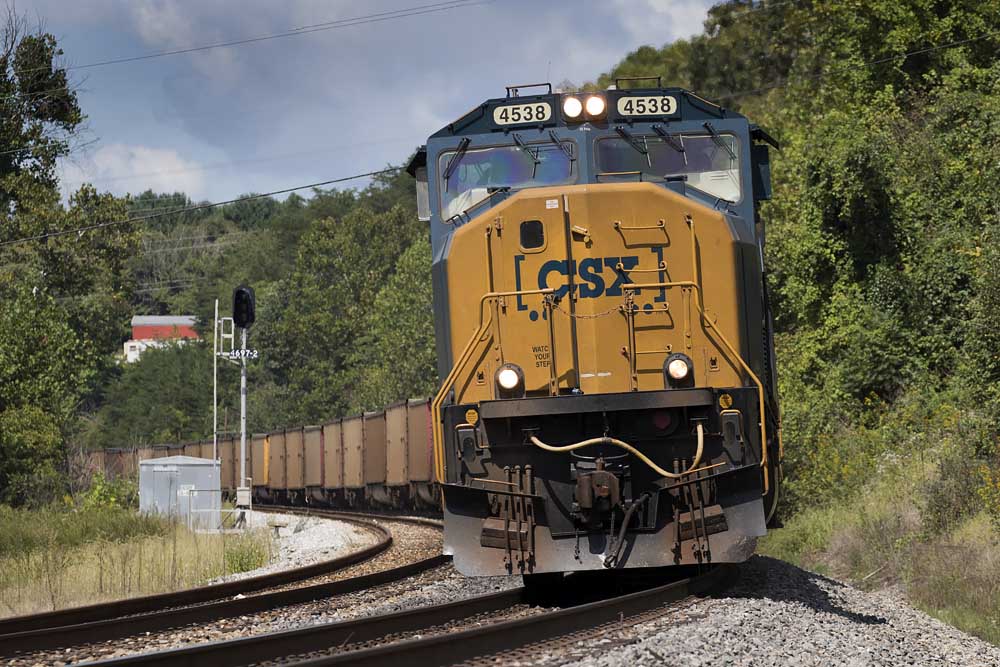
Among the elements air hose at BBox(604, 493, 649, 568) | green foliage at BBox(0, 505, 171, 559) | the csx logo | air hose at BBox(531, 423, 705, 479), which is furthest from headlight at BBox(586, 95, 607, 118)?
green foliage at BBox(0, 505, 171, 559)

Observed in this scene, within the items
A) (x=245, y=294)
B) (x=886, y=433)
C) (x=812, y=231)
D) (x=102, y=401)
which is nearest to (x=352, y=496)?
(x=245, y=294)

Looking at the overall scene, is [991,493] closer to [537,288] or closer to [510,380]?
[537,288]

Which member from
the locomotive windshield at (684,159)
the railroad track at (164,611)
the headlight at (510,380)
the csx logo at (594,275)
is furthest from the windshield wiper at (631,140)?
the railroad track at (164,611)

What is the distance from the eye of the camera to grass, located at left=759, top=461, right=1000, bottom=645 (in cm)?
1037

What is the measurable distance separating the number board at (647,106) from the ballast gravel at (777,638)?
404cm

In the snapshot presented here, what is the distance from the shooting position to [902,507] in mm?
13625

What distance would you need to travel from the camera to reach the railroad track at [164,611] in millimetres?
7625

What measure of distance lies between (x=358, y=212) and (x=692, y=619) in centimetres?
7025

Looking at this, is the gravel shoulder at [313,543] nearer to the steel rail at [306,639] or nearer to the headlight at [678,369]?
the steel rail at [306,639]

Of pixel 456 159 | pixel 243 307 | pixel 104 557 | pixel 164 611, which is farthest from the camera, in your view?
pixel 243 307

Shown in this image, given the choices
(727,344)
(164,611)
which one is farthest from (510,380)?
(164,611)

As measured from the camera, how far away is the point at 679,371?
326 inches

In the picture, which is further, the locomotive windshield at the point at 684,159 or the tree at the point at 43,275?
the tree at the point at 43,275

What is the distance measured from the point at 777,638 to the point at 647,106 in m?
4.59
